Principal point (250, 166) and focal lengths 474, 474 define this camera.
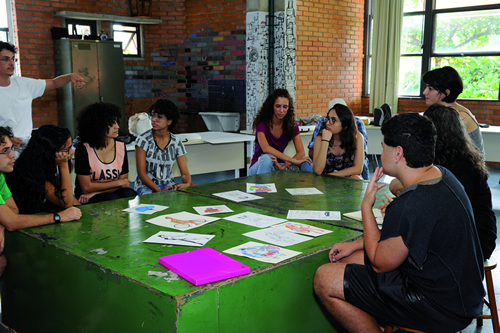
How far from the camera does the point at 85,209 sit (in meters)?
2.54

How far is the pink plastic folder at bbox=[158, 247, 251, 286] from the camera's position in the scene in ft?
5.25

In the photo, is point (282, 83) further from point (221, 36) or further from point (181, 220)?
point (181, 220)

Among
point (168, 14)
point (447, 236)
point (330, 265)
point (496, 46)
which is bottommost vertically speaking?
point (330, 265)

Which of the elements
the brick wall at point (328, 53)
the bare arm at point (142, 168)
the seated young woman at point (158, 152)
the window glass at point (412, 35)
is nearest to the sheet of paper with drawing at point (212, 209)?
the seated young woman at point (158, 152)

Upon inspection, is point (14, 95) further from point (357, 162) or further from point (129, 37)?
point (129, 37)

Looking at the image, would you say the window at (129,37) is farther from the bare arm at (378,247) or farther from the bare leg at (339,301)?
the bare leg at (339,301)

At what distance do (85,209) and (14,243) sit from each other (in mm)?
416

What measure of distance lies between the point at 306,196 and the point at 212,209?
2.17 ft

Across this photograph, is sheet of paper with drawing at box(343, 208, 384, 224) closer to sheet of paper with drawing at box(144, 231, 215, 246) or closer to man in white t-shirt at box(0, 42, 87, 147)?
sheet of paper with drawing at box(144, 231, 215, 246)

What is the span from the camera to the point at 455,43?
25.8 ft

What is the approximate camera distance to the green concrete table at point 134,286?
1562 mm

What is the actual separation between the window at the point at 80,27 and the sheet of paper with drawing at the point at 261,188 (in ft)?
18.3

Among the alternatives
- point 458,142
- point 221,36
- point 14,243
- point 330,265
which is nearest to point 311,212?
point 330,265

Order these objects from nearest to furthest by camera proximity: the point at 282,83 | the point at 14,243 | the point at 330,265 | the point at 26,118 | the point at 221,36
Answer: the point at 330,265 < the point at 14,243 < the point at 26,118 < the point at 282,83 < the point at 221,36
